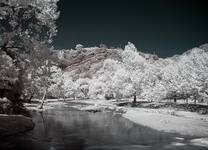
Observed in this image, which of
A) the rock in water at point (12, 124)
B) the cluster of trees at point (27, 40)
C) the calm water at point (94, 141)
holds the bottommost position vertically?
the calm water at point (94, 141)

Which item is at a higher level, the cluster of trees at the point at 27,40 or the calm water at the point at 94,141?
the cluster of trees at the point at 27,40

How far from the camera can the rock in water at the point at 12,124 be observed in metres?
31.9

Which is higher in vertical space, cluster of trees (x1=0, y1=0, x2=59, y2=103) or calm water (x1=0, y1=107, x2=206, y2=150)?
cluster of trees (x1=0, y1=0, x2=59, y2=103)

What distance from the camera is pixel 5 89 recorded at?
35.7 meters

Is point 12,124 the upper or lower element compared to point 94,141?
upper

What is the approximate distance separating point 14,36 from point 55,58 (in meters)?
5.40

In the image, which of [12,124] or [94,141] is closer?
[94,141]

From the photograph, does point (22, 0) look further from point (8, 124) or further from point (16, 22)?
point (8, 124)

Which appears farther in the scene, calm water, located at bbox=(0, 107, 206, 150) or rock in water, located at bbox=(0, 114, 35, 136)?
rock in water, located at bbox=(0, 114, 35, 136)

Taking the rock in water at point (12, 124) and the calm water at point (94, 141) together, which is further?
the rock in water at point (12, 124)

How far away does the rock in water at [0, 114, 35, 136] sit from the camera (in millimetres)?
31875

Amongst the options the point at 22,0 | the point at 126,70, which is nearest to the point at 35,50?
the point at 22,0

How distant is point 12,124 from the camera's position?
3359 centimetres

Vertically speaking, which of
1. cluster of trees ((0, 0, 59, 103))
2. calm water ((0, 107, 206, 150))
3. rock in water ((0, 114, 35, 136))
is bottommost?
calm water ((0, 107, 206, 150))
